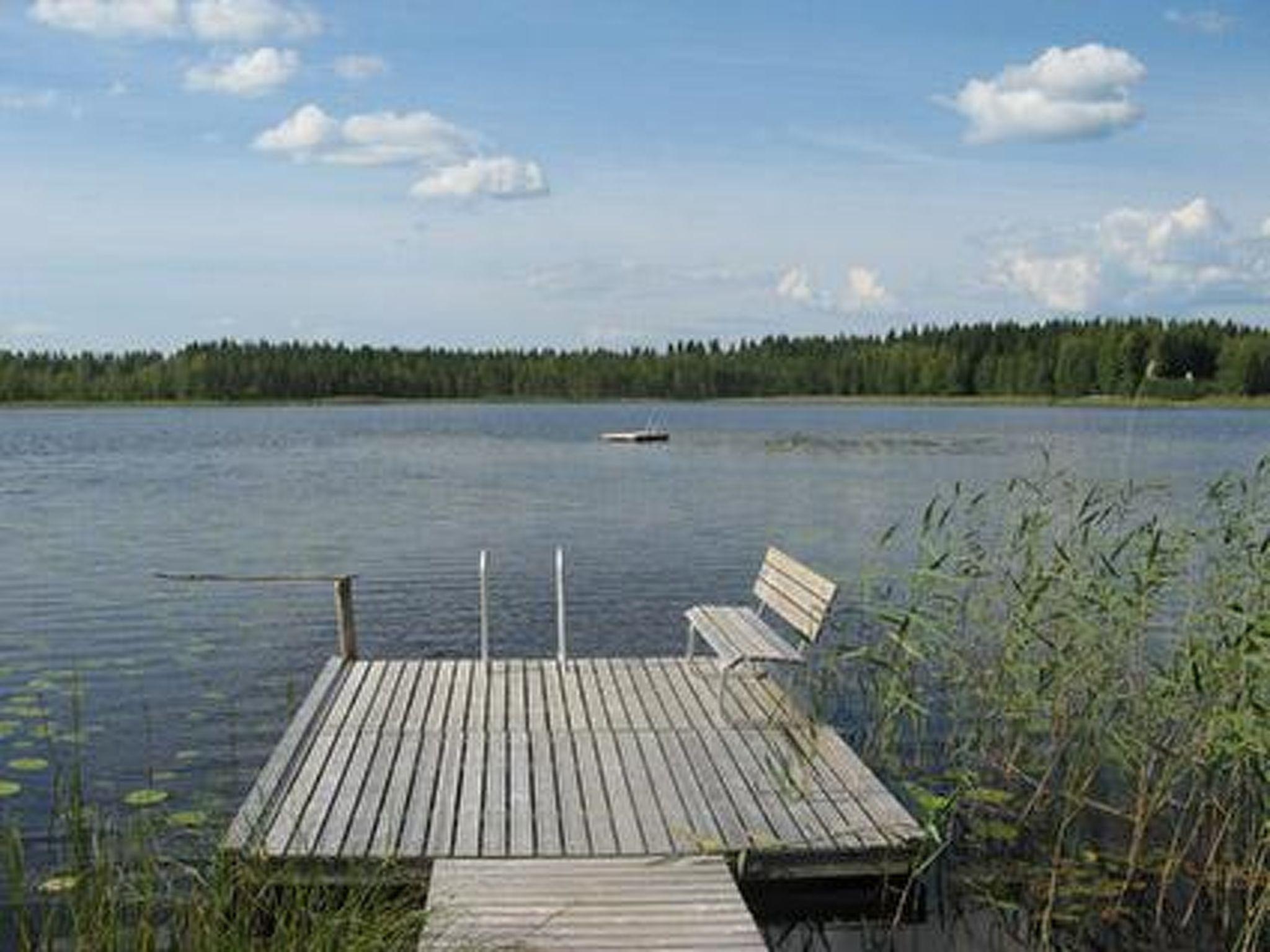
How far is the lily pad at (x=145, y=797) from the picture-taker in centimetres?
840

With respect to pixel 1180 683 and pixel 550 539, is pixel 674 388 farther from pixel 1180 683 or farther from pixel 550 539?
pixel 1180 683

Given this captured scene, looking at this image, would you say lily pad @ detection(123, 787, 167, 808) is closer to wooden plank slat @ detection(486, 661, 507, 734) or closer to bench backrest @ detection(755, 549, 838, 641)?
wooden plank slat @ detection(486, 661, 507, 734)

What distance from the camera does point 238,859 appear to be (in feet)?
19.0

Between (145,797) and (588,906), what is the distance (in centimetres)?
432

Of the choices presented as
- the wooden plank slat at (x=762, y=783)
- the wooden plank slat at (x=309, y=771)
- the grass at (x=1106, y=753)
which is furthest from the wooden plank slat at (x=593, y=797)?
the grass at (x=1106, y=753)

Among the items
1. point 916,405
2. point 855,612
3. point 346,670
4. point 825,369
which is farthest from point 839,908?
point 825,369

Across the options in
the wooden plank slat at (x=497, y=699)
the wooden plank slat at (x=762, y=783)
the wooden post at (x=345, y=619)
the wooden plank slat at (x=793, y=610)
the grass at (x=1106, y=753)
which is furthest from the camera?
the wooden post at (x=345, y=619)

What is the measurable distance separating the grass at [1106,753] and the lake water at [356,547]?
4.01 ft

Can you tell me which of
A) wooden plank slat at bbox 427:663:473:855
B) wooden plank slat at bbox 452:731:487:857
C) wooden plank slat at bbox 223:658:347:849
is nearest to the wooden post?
wooden plank slat at bbox 223:658:347:849

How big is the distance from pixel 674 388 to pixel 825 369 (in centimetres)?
1700

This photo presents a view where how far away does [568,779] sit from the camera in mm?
7062

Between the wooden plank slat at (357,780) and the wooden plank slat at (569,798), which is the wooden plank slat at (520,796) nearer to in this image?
the wooden plank slat at (569,798)

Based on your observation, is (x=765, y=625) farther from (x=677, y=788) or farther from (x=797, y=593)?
(x=677, y=788)

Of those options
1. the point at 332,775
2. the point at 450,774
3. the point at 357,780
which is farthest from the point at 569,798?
the point at 332,775
